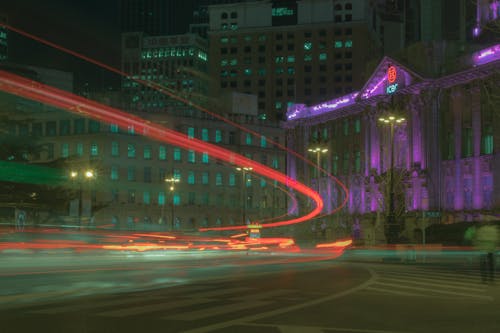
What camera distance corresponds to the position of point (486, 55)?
214 ft

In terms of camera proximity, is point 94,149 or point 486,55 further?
point 94,149

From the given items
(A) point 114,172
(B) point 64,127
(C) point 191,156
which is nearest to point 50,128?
(B) point 64,127

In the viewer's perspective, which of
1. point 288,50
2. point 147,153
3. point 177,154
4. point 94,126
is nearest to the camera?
point 94,126

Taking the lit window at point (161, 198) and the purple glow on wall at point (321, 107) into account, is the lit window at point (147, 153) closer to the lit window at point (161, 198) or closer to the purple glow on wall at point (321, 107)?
the lit window at point (161, 198)

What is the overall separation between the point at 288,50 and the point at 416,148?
245 ft

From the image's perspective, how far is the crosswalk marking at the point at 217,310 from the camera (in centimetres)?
1336

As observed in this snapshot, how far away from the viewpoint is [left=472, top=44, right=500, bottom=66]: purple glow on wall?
63500mm

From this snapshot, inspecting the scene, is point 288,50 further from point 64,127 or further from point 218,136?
point 64,127

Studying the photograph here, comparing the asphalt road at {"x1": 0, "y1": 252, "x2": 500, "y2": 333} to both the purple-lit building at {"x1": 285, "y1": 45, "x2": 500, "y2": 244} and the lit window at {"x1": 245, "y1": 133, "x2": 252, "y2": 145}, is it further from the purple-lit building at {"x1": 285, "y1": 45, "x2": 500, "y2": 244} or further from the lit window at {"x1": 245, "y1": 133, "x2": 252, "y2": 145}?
the lit window at {"x1": 245, "y1": 133, "x2": 252, "y2": 145}

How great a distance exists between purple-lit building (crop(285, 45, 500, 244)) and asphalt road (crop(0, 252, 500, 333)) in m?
25.1

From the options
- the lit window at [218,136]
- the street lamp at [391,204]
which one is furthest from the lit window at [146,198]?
the street lamp at [391,204]

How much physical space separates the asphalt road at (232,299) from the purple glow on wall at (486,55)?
134 ft

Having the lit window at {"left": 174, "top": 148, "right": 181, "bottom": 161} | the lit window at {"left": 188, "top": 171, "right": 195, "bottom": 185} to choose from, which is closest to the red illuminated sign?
the lit window at {"left": 188, "top": 171, "right": 195, "bottom": 185}

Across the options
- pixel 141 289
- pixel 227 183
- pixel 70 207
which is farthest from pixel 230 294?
pixel 227 183
